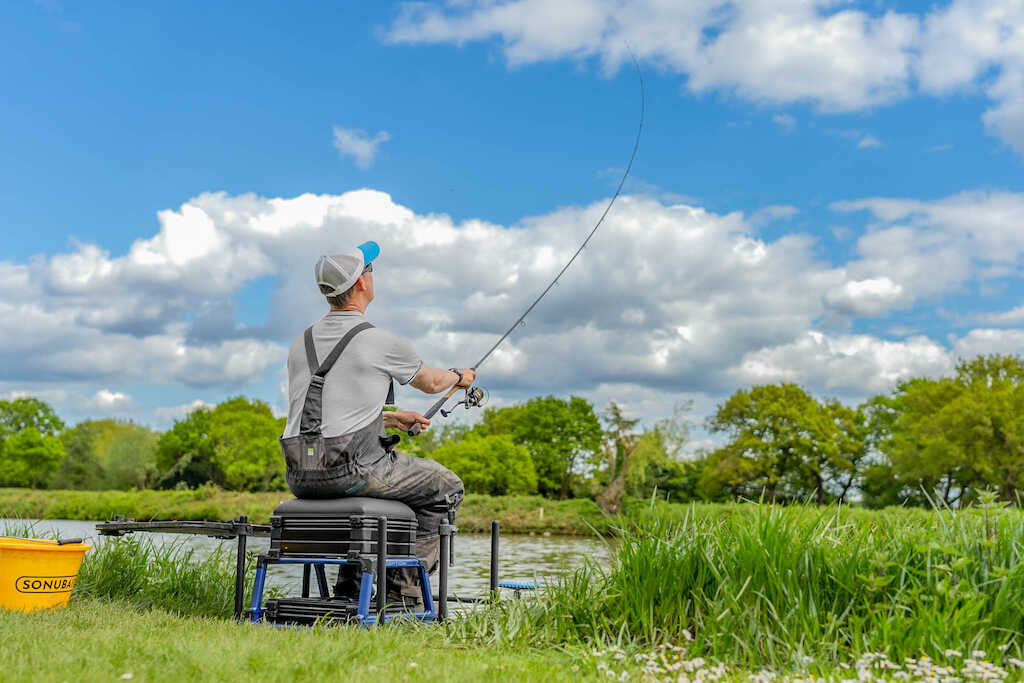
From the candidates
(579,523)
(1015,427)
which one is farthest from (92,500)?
(1015,427)

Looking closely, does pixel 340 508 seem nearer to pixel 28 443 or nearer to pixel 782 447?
pixel 782 447

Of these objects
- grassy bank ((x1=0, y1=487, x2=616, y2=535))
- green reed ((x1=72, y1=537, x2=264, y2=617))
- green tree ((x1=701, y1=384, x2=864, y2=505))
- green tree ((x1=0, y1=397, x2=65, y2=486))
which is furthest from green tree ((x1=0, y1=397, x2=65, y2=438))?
green reed ((x1=72, y1=537, x2=264, y2=617))

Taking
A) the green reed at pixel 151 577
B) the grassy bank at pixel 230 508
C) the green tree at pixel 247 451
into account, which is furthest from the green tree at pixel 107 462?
the green reed at pixel 151 577

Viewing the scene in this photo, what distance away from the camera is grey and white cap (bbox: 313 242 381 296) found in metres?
5.28

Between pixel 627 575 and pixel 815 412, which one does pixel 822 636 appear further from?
pixel 815 412

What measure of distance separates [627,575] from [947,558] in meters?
1.71

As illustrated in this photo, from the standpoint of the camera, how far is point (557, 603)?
511 centimetres

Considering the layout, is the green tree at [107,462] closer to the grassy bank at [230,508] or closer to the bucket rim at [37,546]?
the grassy bank at [230,508]

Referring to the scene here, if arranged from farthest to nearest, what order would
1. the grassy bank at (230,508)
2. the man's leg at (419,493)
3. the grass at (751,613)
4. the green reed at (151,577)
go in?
the grassy bank at (230,508) < the green reed at (151,577) < the man's leg at (419,493) < the grass at (751,613)

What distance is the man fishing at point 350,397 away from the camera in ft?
16.6

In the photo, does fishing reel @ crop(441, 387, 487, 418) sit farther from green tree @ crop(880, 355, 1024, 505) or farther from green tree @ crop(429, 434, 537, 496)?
green tree @ crop(429, 434, 537, 496)

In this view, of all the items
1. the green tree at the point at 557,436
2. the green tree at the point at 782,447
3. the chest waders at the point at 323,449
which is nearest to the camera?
the chest waders at the point at 323,449

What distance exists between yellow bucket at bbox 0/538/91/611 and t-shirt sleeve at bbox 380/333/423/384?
98.1 inches

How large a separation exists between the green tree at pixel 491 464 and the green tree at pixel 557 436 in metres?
2.94
